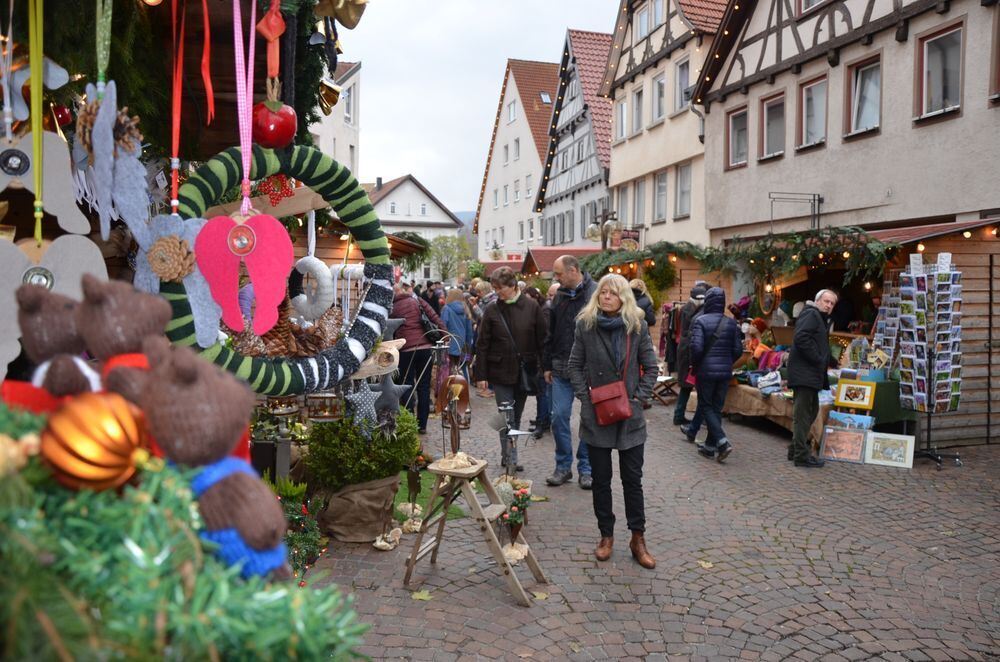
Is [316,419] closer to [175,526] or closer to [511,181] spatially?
[175,526]

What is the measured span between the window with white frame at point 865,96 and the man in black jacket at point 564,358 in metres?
7.60

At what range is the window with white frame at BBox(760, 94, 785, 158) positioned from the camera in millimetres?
14703

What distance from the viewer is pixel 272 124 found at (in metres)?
2.62

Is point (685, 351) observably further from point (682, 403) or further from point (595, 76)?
point (595, 76)

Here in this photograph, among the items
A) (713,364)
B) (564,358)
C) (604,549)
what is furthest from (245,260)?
(713,364)

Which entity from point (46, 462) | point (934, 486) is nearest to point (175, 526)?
point (46, 462)

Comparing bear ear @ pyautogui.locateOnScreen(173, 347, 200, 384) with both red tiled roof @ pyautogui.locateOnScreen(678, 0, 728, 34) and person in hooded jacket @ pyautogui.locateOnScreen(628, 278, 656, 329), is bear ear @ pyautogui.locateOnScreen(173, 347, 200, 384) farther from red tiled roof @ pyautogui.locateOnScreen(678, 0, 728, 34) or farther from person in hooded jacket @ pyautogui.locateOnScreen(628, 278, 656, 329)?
red tiled roof @ pyautogui.locateOnScreen(678, 0, 728, 34)

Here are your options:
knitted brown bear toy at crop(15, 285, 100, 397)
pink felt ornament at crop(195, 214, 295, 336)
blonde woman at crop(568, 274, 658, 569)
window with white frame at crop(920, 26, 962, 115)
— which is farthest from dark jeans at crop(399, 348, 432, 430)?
window with white frame at crop(920, 26, 962, 115)

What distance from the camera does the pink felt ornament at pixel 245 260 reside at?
2359mm

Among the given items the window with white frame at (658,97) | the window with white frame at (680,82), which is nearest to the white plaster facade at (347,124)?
the window with white frame at (658,97)

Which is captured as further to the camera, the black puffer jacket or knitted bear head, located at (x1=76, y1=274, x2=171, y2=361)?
the black puffer jacket

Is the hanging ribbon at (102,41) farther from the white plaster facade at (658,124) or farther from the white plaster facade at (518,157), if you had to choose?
the white plaster facade at (518,157)

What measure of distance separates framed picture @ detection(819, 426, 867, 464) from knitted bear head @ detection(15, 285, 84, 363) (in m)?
8.36

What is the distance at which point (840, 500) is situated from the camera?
22.1 ft
